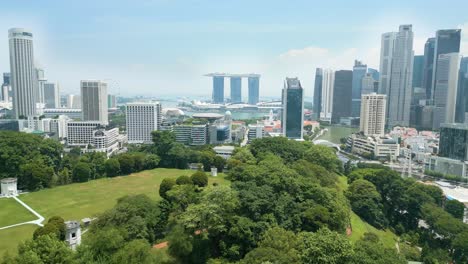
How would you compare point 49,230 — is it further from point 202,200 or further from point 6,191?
point 6,191

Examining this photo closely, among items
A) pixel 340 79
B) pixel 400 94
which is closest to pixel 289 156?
pixel 400 94

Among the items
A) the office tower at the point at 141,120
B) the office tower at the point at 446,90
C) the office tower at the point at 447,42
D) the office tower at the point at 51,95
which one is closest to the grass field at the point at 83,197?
the office tower at the point at 141,120

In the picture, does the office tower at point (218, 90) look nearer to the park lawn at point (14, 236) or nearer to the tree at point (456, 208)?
the tree at point (456, 208)

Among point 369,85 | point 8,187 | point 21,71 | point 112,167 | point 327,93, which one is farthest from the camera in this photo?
point 327,93

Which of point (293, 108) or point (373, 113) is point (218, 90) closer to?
point (293, 108)

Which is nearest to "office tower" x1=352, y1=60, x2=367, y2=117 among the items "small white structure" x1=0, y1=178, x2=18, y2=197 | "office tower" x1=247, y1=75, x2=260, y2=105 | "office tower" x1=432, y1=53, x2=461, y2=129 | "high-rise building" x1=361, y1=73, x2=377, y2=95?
"high-rise building" x1=361, y1=73, x2=377, y2=95

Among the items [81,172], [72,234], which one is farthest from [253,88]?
[72,234]
